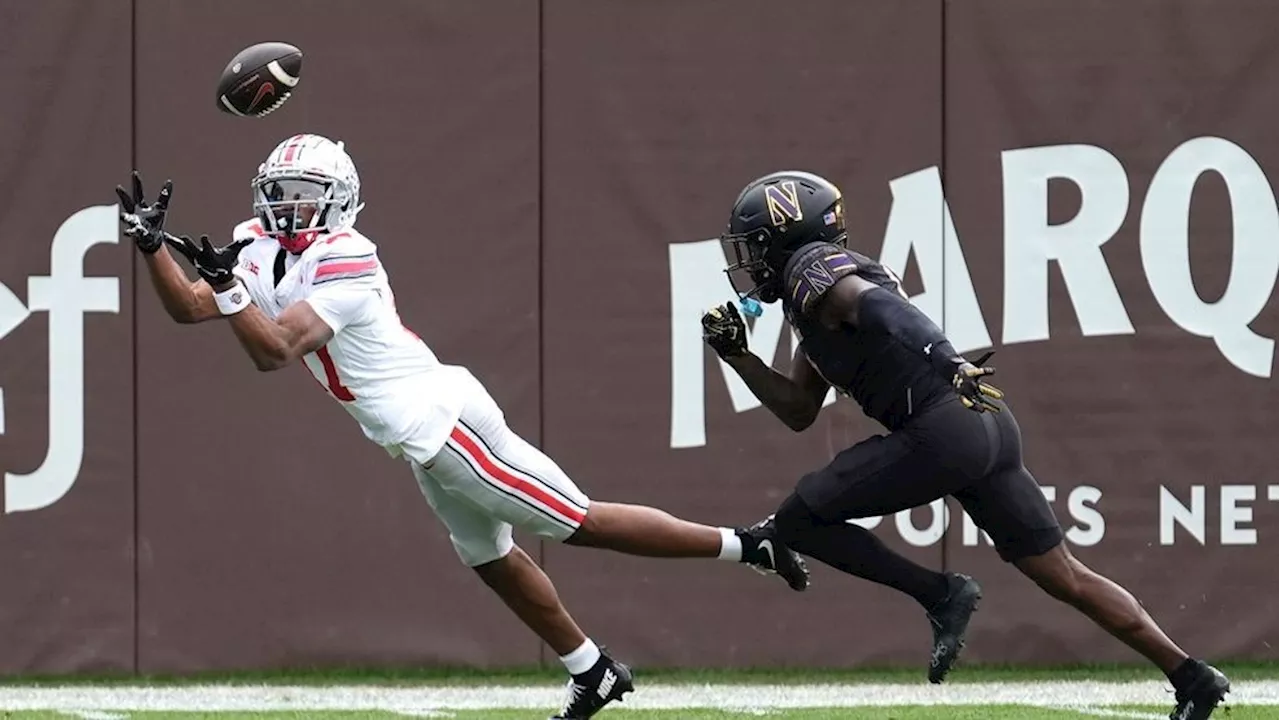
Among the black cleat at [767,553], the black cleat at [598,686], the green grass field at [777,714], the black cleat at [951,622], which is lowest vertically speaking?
the green grass field at [777,714]

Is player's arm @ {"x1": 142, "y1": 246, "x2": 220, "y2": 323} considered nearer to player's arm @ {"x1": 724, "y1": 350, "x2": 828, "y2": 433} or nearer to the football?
the football

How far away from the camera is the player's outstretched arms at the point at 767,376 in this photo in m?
6.08

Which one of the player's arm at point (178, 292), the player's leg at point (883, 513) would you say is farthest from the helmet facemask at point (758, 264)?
the player's arm at point (178, 292)

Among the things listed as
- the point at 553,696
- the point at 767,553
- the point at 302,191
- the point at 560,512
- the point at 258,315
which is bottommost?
the point at 553,696

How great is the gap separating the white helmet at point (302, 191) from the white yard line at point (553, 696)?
187 cm

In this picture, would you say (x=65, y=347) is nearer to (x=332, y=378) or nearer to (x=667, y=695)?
(x=332, y=378)

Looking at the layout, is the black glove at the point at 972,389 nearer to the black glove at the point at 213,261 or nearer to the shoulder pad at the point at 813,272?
the shoulder pad at the point at 813,272

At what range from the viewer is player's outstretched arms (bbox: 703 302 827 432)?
6.08m

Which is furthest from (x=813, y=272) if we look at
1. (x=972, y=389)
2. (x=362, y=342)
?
Result: (x=362, y=342)

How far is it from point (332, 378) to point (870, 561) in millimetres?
1597

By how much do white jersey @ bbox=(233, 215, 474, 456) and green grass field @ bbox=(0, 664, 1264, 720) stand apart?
Result: 131cm

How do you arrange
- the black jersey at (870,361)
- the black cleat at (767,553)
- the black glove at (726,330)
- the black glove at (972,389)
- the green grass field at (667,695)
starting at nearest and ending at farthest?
the black glove at (972,389) < the black jersey at (870,361) < the black glove at (726,330) < the black cleat at (767,553) < the green grass field at (667,695)

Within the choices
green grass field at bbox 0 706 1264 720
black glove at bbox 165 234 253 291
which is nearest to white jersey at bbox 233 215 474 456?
black glove at bbox 165 234 253 291

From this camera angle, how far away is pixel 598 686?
632 cm
